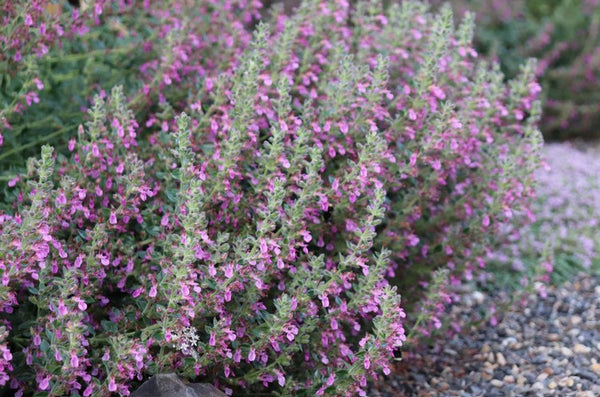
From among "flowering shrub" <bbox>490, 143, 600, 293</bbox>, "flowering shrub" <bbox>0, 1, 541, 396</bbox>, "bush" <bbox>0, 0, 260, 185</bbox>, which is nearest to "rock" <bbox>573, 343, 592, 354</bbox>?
"flowering shrub" <bbox>490, 143, 600, 293</bbox>

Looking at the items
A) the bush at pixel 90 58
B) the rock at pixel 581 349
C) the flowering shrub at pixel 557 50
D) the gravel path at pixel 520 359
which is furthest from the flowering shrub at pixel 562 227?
the bush at pixel 90 58

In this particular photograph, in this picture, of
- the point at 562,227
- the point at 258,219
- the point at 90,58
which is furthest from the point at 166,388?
the point at 562,227

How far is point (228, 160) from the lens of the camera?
238 centimetres

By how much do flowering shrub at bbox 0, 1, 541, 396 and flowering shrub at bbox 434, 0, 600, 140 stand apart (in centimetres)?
364

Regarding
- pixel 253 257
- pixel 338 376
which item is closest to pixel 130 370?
pixel 253 257

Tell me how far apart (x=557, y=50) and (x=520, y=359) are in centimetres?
437

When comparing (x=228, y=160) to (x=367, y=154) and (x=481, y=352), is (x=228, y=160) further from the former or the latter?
(x=481, y=352)

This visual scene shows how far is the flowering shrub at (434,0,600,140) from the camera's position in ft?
22.0

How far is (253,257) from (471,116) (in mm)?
1303

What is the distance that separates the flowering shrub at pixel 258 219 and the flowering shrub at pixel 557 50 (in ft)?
11.9

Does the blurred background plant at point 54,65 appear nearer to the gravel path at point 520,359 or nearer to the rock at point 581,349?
the gravel path at point 520,359

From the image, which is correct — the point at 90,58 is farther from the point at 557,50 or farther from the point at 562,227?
the point at 557,50

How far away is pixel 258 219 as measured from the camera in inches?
101

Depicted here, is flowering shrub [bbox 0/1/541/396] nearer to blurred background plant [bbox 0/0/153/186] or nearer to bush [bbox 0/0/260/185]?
bush [bbox 0/0/260/185]
